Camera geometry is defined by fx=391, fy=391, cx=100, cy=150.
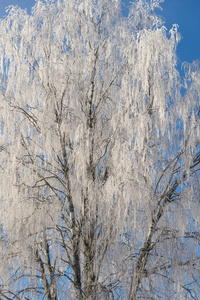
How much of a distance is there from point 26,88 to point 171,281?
2841mm

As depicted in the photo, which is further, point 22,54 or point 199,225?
point 22,54

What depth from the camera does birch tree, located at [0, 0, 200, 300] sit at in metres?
4.15

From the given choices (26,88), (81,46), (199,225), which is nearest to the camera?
(199,225)

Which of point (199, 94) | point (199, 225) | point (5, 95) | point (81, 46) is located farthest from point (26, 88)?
point (199, 225)

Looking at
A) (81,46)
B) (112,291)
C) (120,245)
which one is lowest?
(112,291)

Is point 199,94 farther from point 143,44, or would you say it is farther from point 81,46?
point 81,46

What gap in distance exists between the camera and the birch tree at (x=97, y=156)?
4148mm

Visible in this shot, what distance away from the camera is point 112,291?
4.47m

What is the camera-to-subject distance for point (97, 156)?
484 centimetres

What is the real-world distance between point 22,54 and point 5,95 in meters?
0.58

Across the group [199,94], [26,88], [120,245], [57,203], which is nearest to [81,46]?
[26,88]

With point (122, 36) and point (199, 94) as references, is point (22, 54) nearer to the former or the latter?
point (122, 36)

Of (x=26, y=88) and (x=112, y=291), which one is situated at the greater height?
(x=26, y=88)

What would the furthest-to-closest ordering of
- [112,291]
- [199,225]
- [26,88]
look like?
→ [26,88]
[112,291]
[199,225]
